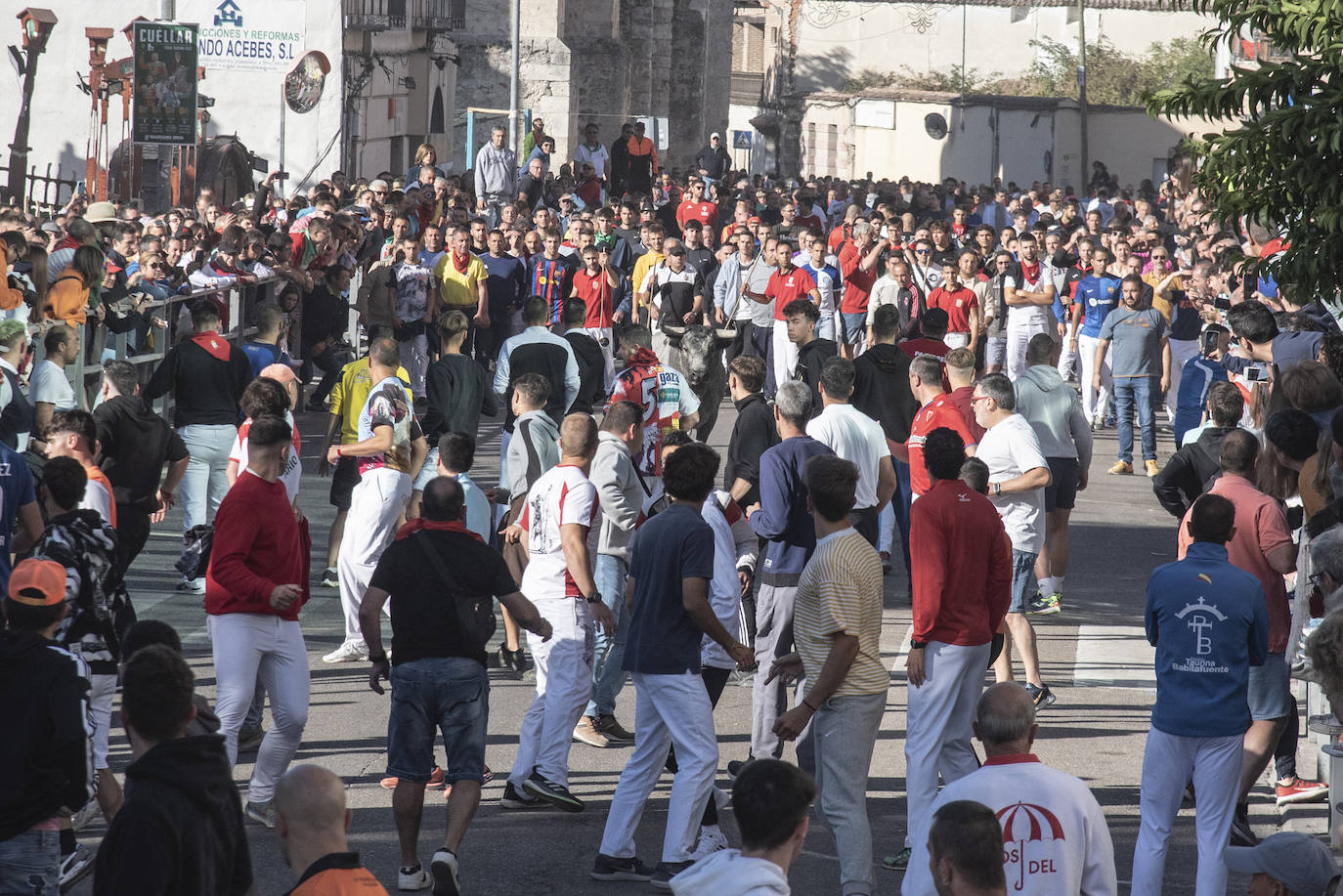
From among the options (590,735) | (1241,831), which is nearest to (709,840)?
(590,735)

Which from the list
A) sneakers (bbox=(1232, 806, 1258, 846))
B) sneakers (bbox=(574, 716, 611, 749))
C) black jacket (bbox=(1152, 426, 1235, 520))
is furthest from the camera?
black jacket (bbox=(1152, 426, 1235, 520))

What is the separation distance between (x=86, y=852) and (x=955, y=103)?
60.7 meters

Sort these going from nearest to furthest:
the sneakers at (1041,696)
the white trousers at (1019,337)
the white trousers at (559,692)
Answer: the white trousers at (559,692) < the sneakers at (1041,696) < the white trousers at (1019,337)

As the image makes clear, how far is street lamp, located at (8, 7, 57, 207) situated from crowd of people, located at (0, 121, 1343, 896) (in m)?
18.1

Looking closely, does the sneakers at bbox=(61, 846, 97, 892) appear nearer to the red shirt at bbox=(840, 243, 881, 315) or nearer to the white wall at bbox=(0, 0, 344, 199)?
the red shirt at bbox=(840, 243, 881, 315)

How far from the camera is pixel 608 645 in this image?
9.13 meters

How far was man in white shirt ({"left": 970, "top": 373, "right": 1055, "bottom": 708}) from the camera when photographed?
1043 centimetres

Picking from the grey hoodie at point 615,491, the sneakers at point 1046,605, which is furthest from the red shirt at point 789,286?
the grey hoodie at point 615,491

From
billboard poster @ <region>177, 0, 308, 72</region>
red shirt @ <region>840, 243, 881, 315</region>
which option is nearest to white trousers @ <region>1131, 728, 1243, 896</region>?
red shirt @ <region>840, 243, 881, 315</region>

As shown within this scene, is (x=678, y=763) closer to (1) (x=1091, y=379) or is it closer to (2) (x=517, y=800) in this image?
(2) (x=517, y=800)

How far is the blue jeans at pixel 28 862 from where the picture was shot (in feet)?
18.0

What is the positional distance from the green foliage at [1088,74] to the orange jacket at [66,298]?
63.3 meters

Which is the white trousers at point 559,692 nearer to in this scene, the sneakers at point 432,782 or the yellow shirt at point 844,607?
the sneakers at point 432,782

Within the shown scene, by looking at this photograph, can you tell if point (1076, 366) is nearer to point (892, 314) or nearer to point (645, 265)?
point (645, 265)
